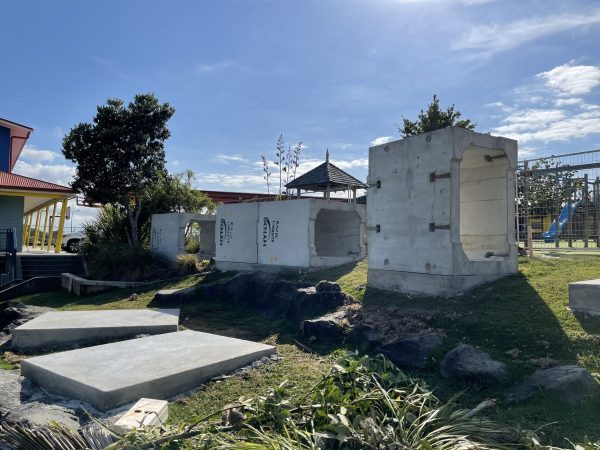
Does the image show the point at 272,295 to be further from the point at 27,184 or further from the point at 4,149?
the point at 4,149

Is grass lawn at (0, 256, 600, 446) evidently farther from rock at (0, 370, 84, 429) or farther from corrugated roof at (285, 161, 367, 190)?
corrugated roof at (285, 161, 367, 190)

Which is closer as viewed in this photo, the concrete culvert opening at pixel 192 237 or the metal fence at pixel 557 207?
the metal fence at pixel 557 207

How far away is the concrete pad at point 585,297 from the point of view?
5.60m

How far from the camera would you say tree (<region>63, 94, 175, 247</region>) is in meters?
17.5

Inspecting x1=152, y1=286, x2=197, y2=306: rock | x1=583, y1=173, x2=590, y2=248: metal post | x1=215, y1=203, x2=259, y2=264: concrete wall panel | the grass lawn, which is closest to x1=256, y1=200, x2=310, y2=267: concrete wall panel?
x1=215, y1=203, x2=259, y2=264: concrete wall panel

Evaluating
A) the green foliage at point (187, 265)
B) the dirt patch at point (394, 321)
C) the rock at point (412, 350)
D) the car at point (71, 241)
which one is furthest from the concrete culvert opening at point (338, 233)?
the car at point (71, 241)

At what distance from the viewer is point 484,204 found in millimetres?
9031

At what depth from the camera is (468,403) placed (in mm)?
4422

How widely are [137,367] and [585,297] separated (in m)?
5.45

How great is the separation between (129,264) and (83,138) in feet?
17.4

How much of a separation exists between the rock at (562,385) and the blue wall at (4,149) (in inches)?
956

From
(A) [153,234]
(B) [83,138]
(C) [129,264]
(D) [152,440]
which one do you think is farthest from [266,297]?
(B) [83,138]

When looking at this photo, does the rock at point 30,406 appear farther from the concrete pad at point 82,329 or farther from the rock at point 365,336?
the rock at point 365,336

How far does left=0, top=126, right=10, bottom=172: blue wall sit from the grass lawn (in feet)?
58.1
